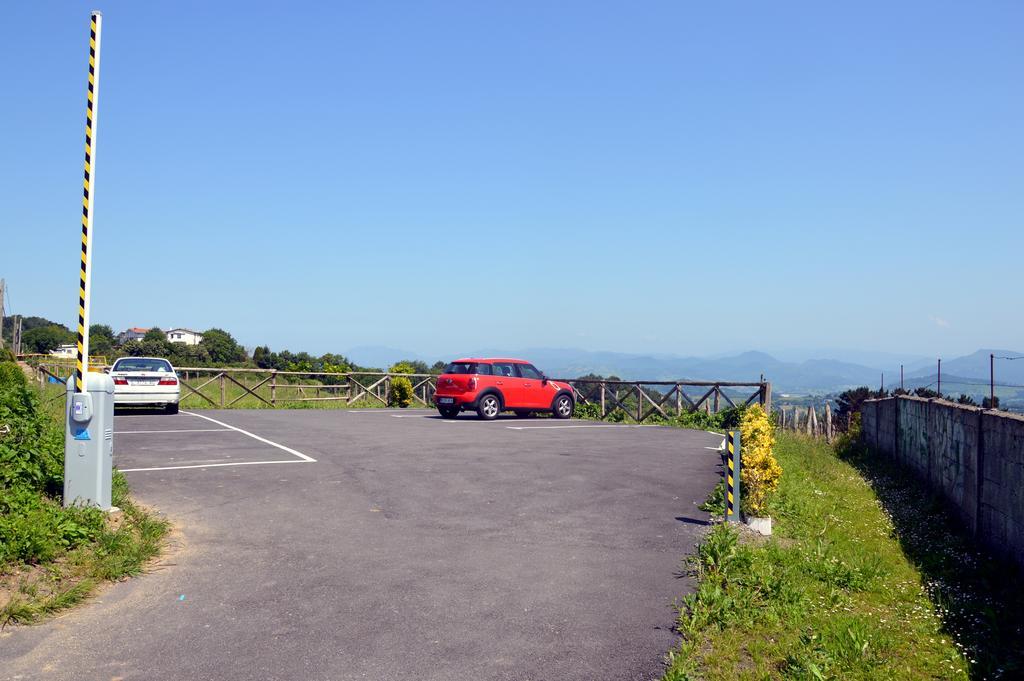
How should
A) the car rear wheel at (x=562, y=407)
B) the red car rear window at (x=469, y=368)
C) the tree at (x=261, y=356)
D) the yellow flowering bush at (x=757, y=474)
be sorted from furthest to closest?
the tree at (x=261, y=356) → the car rear wheel at (x=562, y=407) → the red car rear window at (x=469, y=368) → the yellow flowering bush at (x=757, y=474)

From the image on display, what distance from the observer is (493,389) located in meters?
22.9

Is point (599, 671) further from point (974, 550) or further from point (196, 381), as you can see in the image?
point (196, 381)

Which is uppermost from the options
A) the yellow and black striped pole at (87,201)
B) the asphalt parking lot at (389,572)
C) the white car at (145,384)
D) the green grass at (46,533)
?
the yellow and black striped pole at (87,201)

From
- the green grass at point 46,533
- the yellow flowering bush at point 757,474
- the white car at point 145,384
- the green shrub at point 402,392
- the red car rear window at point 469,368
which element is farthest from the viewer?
the green shrub at point 402,392

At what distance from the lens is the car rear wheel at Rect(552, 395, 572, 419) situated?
24.8m

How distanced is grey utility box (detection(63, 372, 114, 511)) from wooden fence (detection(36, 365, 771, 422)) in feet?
60.4

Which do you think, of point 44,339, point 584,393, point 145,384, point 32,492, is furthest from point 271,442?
point 44,339

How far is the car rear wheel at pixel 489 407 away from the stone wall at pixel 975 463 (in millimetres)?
11298

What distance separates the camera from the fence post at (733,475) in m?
8.59

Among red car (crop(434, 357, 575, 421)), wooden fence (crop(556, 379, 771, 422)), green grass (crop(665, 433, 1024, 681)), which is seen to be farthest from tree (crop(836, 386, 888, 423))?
green grass (crop(665, 433, 1024, 681))

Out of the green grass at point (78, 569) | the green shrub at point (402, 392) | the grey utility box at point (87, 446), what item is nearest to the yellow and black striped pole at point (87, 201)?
the grey utility box at point (87, 446)

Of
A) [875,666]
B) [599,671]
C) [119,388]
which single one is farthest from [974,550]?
[119,388]

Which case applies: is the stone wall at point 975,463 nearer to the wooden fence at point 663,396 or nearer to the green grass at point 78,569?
the green grass at point 78,569

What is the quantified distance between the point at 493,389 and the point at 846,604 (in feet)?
55.0
